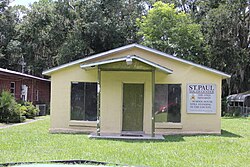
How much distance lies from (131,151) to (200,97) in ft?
20.5

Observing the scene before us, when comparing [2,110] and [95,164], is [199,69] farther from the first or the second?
[2,110]

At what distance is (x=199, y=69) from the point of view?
1548 centimetres

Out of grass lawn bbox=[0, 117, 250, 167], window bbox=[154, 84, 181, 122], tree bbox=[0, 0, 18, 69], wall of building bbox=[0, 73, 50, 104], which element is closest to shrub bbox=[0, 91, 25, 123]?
wall of building bbox=[0, 73, 50, 104]

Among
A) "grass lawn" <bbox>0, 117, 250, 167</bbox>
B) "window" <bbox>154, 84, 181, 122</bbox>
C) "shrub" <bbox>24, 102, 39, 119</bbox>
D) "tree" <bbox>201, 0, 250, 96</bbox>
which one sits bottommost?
"grass lawn" <bbox>0, 117, 250, 167</bbox>

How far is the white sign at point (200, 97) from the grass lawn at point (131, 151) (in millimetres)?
2531

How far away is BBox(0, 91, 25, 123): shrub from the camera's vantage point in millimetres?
19156

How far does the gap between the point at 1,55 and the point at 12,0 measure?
20.9 feet

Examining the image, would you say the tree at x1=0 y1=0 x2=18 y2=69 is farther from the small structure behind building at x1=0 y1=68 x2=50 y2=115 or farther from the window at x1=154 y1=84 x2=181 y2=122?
the window at x1=154 y1=84 x2=181 y2=122

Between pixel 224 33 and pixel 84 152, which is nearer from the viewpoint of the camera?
pixel 84 152

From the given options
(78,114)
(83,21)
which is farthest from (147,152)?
(83,21)

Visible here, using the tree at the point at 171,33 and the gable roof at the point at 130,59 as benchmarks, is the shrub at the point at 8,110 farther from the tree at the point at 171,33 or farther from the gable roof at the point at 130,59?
the tree at the point at 171,33

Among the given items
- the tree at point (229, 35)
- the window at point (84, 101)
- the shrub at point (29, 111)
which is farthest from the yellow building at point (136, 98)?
the tree at point (229, 35)

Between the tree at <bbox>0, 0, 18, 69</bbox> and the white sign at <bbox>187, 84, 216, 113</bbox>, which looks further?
the tree at <bbox>0, 0, 18, 69</bbox>

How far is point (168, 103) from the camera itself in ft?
50.8
